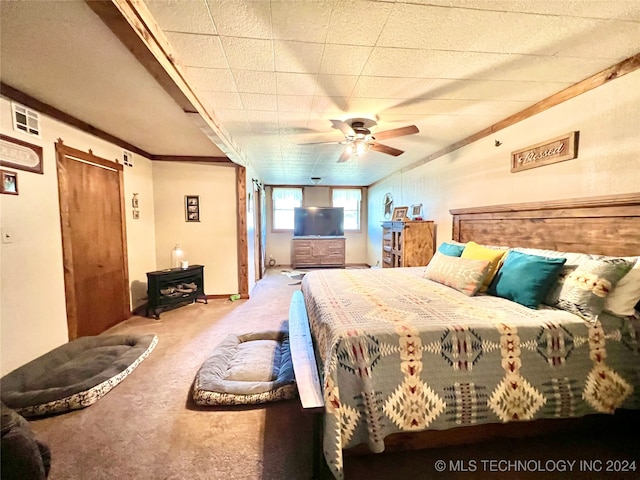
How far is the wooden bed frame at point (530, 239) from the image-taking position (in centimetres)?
145

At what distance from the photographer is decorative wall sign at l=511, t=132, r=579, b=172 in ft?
7.01

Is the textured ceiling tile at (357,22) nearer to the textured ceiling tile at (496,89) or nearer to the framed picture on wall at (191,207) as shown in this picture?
the textured ceiling tile at (496,89)

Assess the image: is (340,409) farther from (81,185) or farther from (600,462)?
(81,185)

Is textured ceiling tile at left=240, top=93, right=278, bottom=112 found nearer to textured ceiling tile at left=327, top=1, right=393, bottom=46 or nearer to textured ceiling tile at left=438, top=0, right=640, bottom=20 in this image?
textured ceiling tile at left=327, top=1, right=393, bottom=46

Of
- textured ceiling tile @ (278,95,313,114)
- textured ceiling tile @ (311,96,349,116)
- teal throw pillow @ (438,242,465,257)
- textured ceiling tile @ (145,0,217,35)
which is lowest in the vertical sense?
teal throw pillow @ (438,242,465,257)

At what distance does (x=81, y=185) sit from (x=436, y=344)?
3.68m

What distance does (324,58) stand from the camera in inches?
70.1

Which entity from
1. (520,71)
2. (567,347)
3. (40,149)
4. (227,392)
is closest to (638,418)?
(567,347)

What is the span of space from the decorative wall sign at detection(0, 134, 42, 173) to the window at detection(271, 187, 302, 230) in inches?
213

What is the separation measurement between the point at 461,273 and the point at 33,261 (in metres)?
3.67

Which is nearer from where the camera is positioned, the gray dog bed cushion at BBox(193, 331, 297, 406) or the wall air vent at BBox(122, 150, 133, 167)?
the gray dog bed cushion at BBox(193, 331, 297, 406)

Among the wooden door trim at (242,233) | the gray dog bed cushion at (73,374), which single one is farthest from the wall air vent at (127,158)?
the gray dog bed cushion at (73,374)

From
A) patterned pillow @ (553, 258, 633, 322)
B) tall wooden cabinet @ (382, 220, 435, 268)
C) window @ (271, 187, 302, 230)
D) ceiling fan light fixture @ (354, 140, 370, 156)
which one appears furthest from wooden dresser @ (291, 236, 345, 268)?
patterned pillow @ (553, 258, 633, 322)

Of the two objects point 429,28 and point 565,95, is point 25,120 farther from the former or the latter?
point 565,95
